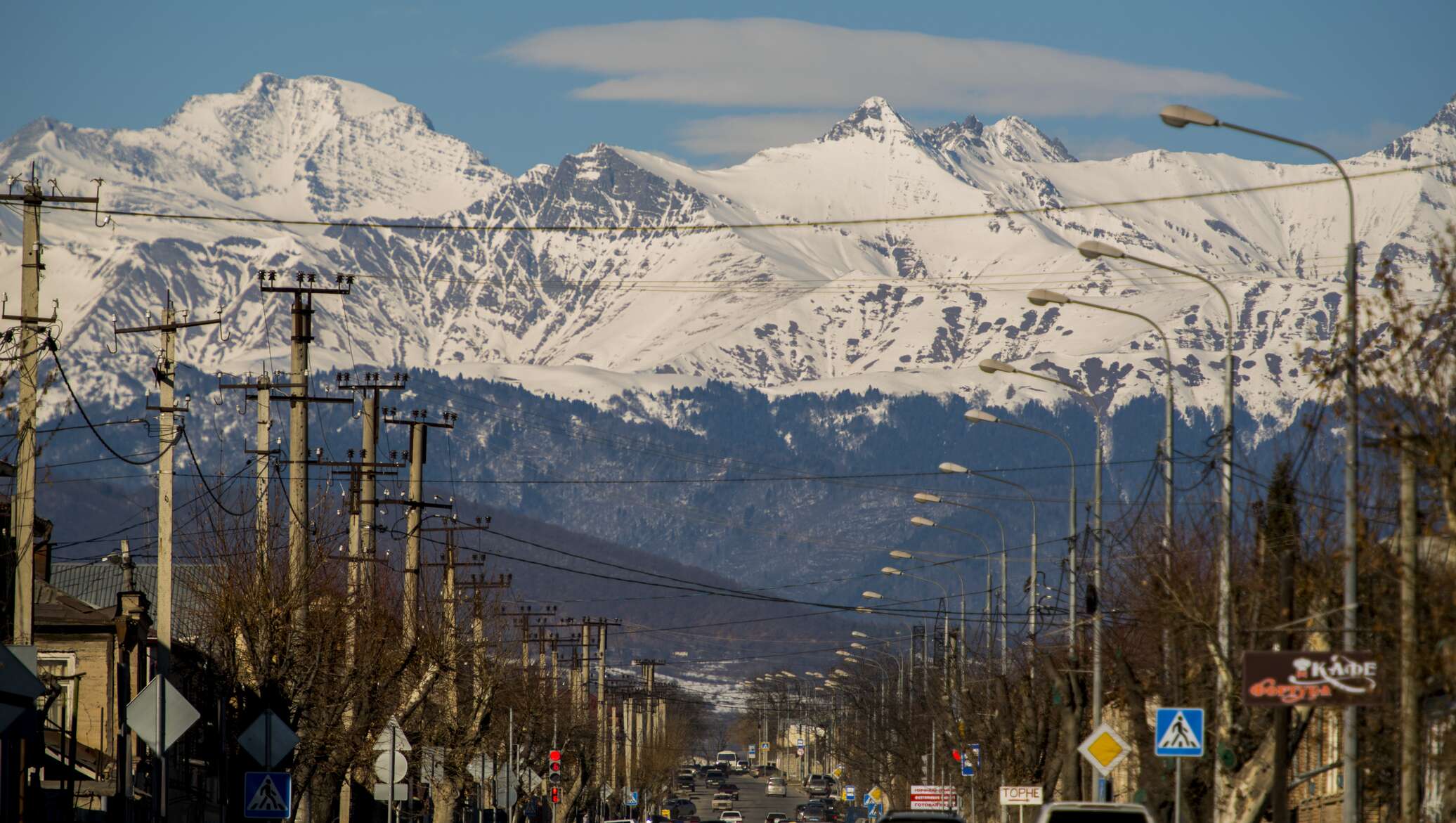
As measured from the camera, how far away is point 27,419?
28.9 meters

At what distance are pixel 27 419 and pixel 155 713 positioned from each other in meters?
4.44

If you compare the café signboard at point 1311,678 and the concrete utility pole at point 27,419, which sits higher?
the concrete utility pole at point 27,419

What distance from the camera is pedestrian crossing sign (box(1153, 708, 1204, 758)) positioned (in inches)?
1260

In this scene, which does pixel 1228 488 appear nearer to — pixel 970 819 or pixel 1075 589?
pixel 1075 589

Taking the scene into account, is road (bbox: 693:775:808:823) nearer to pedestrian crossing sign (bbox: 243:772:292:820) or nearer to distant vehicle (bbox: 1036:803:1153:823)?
pedestrian crossing sign (bbox: 243:772:292:820)

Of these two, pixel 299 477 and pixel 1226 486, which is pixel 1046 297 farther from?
pixel 299 477

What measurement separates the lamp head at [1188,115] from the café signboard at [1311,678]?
6.40 meters

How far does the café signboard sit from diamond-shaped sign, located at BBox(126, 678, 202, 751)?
14.0 m

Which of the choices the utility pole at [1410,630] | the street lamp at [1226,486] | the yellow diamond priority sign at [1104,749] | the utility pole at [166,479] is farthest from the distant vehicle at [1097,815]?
the utility pole at [166,479]

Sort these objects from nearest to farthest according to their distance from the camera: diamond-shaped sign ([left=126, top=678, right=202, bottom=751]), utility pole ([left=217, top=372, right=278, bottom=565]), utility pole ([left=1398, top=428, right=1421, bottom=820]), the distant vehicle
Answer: utility pole ([left=1398, top=428, right=1421, bottom=820]) < diamond-shaped sign ([left=126, top=678, right=202, bottom=751]) < the distant vehicle < utility pole ([left=217, top=372, right=278, bottom=565])

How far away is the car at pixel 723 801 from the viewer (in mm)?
155900

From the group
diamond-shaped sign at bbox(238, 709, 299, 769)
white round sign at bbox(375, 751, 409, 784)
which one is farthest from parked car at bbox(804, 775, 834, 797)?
diamond-shaped sign at bbox(238, 709, 299, 769)

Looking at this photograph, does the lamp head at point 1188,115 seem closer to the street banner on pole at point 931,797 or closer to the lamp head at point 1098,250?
the lamp head at point 1098,250

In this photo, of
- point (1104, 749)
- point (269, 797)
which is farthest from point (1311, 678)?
point (269, 797)
